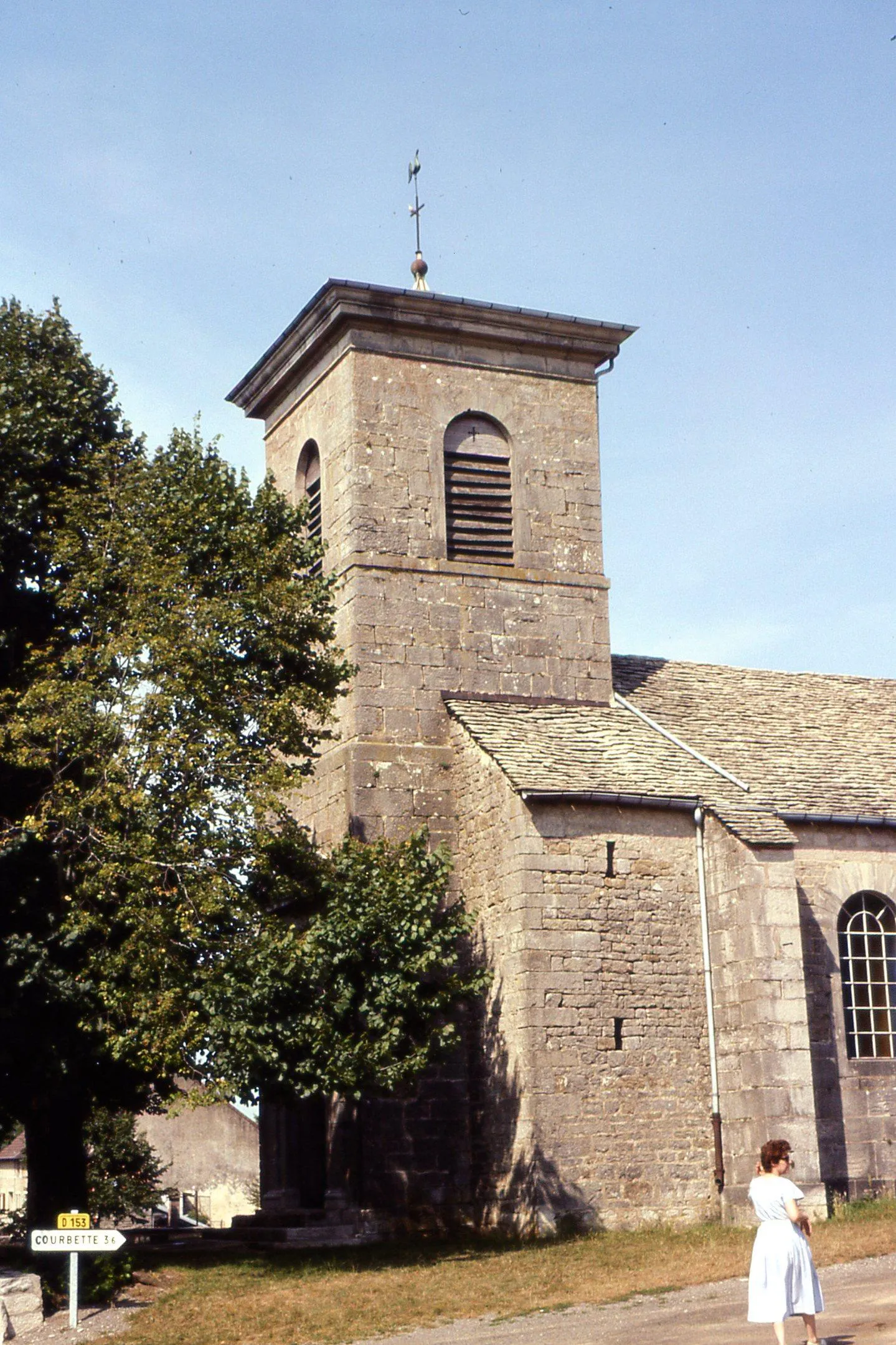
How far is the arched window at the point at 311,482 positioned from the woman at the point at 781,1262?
1484 cm

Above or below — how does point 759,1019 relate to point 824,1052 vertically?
above

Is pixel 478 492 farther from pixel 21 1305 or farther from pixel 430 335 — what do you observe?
pixel 21 1305

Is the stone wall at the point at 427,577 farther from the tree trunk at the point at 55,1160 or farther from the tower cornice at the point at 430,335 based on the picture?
the tree trunk at the point at 55,1160

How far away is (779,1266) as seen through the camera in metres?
10.8

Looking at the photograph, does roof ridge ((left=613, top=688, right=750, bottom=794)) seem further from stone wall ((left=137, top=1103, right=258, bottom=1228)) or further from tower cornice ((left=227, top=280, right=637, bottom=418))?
stone wall ((left=137, top=1103, right=258, bottom=1228))

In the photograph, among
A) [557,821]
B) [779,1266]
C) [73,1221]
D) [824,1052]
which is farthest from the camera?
[824,1052]

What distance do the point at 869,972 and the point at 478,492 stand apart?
9.08 m

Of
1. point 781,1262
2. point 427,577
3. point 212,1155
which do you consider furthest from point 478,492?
point 212,1155

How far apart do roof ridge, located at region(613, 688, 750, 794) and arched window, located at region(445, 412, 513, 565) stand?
9.17 ft

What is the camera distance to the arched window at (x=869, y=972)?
21.0 metres

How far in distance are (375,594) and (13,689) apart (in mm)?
5935

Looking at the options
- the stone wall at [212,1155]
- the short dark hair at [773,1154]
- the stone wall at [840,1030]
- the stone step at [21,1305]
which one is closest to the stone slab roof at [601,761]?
the stone wall at [840,1030]

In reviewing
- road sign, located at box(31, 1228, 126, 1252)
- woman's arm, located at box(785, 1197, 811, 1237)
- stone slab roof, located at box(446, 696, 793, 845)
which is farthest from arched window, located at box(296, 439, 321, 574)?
woman's arm, located at box(785, 1197, 811, 1237)

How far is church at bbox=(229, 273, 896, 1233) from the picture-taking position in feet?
63.8
